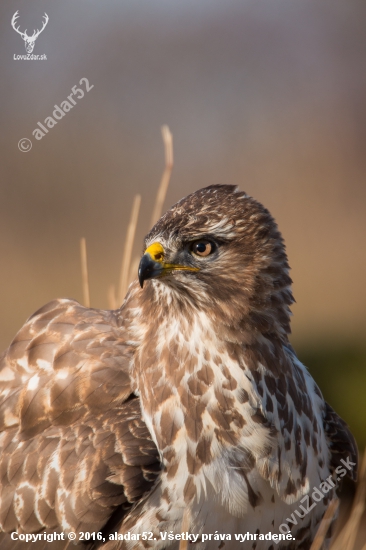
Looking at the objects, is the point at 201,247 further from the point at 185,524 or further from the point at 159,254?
the point at 185,524

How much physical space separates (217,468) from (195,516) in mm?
203

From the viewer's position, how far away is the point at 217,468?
278 cm

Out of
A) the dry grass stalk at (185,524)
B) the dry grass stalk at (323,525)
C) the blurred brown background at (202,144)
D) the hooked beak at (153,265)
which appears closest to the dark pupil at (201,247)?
the hooked beak at (153,265)

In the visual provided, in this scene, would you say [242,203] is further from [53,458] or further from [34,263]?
[34,263]

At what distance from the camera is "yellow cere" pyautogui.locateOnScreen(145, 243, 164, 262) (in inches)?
108

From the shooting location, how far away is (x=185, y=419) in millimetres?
2852

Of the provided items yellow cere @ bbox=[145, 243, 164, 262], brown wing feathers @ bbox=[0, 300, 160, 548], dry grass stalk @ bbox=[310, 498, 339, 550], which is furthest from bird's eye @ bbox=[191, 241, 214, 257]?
dry grass stalk @ bbox=[310, 498, 339, 550]

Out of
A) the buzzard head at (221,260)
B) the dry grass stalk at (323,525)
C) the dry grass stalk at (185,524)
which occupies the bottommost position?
the dry grass stalk at (323,525)

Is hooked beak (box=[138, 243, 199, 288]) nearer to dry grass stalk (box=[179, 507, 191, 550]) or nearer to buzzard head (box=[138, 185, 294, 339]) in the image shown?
buzzard head (box=[138, 185, 294, 339])

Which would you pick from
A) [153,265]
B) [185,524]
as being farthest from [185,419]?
[153,265]

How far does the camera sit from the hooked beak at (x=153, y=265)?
107 inches

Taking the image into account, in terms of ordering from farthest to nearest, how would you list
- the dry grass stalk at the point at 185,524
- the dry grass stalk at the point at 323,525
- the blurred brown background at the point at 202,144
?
the blurred brown background at the point at 202,144
the dry grass stalk at the point at 323,525
the dry grass stalk at the point at 185,524

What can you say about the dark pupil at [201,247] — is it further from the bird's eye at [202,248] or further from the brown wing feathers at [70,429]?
the brown wing feathers at [70,429]

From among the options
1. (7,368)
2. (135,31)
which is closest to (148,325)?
(7,368)
